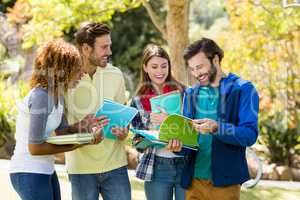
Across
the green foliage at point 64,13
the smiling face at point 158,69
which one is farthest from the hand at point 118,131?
the green foliage at point 64,13

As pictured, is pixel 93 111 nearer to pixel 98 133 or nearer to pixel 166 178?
pixel 98 133

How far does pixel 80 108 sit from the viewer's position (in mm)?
3734

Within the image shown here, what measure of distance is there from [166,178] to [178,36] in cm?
489

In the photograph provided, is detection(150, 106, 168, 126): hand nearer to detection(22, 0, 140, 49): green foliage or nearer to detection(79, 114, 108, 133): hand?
detection(79, 114, 108, 133): hand

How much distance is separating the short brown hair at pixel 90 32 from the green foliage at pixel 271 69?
22.8 feet

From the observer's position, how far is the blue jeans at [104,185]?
374cm

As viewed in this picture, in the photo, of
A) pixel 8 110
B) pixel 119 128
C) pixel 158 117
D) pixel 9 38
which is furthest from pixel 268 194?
pixel 9 38

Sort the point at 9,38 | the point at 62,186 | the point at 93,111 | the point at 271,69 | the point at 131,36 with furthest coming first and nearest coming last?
the point at 131,36 → the point at 9,38 → the point at 271,69 → the point at 62,186 → the point at 93,111

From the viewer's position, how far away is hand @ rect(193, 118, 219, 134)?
10.6ft

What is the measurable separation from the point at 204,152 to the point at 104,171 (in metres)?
0.68

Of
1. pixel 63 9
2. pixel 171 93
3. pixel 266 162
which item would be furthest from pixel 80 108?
pixel 266 162

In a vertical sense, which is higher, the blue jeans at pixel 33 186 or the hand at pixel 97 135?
the hand at pixel 97 135

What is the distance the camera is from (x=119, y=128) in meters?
Answer: 3.71

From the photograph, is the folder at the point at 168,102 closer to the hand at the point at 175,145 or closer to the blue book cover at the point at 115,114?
the blue book cover at the point at 115,114
